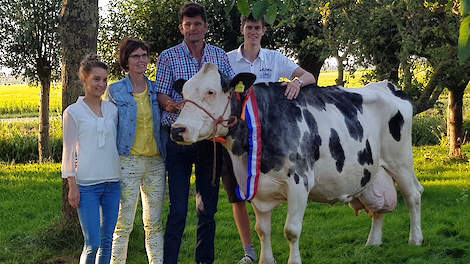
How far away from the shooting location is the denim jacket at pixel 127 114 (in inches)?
174

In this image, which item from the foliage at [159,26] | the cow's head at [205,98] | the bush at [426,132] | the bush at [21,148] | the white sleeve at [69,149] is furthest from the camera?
the bush at [426,132]

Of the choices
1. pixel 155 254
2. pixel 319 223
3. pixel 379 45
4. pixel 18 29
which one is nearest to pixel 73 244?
pixel 155 254

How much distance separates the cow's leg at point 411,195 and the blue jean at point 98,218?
10.4ft

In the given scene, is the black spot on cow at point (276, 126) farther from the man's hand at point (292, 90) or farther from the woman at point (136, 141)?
the woman at point (136, 141)

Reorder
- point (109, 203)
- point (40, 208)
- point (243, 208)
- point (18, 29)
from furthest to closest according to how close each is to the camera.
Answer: point (18, 29) → point (40, 208) → point (243, 208) → point (109, 203)

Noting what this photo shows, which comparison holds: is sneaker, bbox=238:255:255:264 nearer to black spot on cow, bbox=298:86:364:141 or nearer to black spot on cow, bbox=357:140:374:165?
black spot on cow, bbox=357:140:374:165

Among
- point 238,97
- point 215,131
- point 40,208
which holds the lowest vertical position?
point 40,208

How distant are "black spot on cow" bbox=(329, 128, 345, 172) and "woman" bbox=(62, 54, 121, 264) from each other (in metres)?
2.00

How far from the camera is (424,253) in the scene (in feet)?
18.7

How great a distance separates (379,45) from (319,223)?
4.41 meters

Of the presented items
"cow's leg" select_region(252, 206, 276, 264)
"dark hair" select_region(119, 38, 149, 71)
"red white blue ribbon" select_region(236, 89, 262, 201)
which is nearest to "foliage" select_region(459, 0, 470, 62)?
"red white blue ribbon" select_region(236, 89, 262, 201)

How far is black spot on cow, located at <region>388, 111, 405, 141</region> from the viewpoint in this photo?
583cm

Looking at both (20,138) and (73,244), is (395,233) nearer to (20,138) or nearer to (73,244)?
(73,244)

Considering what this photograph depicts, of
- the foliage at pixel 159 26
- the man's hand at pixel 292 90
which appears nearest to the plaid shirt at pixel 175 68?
the man's hand at pixel 292 90
